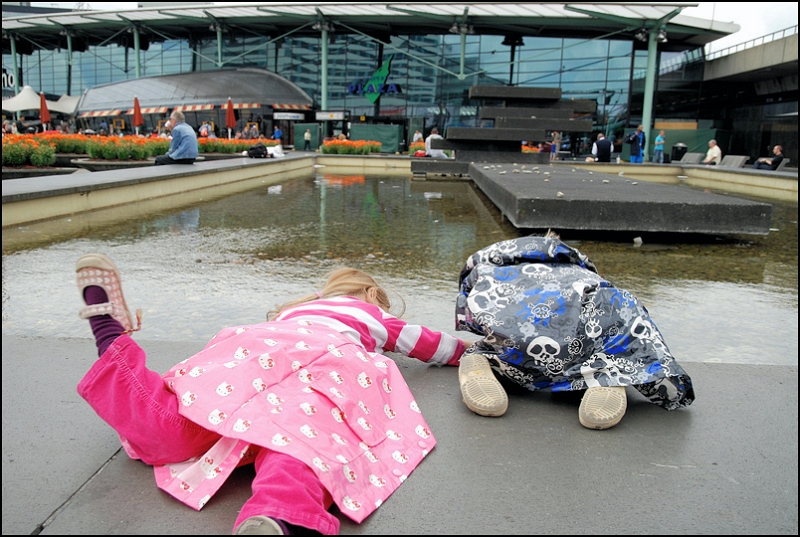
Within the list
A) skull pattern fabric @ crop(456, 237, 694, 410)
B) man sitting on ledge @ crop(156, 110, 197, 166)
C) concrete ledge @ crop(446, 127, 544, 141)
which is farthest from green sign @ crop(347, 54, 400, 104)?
skull pattern fabric @ crop(456, 237, 694, 410)

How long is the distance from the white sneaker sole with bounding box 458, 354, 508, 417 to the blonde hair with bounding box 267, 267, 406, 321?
1.54 ft

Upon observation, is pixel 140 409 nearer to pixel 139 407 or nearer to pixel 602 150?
pixel 139 407

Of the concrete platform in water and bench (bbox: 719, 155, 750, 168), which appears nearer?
the concrete platform in water

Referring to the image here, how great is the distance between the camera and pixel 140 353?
1.76 m

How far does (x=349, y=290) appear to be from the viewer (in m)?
2.51

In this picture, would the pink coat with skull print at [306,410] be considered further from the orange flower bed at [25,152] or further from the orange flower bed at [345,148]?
the orange flower bed at [345,148]

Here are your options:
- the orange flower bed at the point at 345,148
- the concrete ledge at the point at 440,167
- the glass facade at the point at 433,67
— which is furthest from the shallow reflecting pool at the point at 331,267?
the glass facade at the point at 433,67

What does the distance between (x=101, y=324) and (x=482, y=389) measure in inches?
50.6

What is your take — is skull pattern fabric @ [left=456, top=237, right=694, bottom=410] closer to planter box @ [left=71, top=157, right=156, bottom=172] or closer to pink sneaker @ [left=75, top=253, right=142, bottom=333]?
pink sneaker @ [left=75, top=253, right=142, bottom=333]

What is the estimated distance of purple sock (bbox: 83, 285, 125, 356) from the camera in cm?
178

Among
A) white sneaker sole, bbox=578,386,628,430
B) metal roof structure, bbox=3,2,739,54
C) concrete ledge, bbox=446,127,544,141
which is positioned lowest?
white sneaker sole, bbox=578,386,628,430

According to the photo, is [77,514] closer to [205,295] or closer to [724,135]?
[205,295]

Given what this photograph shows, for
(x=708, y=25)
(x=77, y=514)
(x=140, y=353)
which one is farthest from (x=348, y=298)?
(x=708, y=25)

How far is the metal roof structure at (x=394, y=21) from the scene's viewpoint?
29.0 meters
